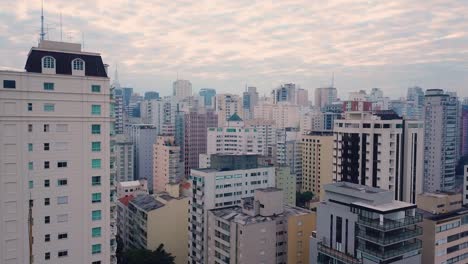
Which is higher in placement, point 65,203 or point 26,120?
point 26,120

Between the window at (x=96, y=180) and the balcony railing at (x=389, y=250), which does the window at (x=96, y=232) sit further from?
the balcony railing at (x=389, y=250)

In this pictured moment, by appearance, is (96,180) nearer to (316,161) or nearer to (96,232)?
(96,232)

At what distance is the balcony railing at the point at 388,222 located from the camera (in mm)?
25239

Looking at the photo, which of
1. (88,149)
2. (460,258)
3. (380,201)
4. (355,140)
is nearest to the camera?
(88,149)

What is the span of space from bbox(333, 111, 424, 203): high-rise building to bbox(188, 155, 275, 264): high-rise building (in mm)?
8744

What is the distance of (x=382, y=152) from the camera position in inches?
1556

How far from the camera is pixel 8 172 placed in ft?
60.6

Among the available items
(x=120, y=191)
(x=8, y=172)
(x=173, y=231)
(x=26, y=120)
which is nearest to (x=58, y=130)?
(x=26, y=120)

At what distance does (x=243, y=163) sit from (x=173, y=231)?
34.0 ft

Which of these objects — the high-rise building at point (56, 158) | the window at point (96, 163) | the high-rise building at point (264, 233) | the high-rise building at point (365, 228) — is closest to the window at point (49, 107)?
the high-rise building at point (56, 158)

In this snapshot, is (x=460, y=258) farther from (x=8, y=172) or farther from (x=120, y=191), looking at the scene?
(x=120, y=191)

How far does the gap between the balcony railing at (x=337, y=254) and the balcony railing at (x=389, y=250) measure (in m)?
0.80

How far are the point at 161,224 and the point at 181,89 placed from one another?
140m

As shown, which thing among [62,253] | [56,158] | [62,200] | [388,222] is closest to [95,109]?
[56,158]
